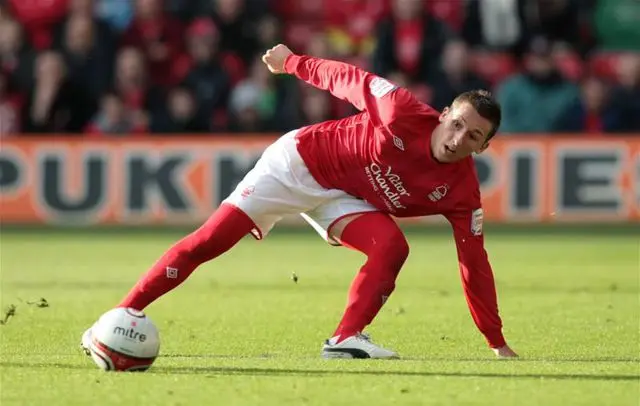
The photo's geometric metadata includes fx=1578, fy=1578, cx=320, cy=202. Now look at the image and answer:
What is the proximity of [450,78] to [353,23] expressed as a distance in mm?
2512

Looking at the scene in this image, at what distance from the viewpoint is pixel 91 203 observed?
19766 millimetres

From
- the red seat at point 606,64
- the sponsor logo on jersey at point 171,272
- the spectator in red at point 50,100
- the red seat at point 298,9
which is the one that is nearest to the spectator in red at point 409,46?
the red seat at point 298,9

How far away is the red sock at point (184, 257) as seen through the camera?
837 cm

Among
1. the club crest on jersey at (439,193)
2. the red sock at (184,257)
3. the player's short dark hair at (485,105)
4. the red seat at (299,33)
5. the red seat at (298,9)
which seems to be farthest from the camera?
the red seat at (298,9)

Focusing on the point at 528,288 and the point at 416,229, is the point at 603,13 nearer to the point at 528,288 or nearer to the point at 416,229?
the point at 416,229

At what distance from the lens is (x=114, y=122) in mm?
20422

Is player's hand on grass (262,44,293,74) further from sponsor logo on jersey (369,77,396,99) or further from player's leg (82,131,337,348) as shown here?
sponsor logo on jersey (369,77,396,99)

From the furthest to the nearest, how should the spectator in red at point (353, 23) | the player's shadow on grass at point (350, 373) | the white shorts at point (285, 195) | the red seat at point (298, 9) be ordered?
1. the red seat at point (298, 9)
2. the spectator in red at point (353, 23)
3. the white shorts at point (285, 195)
4. the player's shadow on grass at point (350, 373)

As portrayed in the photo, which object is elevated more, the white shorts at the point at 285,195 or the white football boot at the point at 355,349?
the white shorts at the point at 285,195

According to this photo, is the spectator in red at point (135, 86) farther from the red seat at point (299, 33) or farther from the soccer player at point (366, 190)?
the soccer player at point (366, 190)

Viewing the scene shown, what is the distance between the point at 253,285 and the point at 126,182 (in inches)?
264

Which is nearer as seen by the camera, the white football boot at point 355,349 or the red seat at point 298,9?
the white football boot at point 355,349

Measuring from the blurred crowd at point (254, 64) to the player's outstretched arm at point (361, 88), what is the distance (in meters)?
11.8

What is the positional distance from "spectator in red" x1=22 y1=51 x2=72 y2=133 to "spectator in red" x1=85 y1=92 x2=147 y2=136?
392mm
